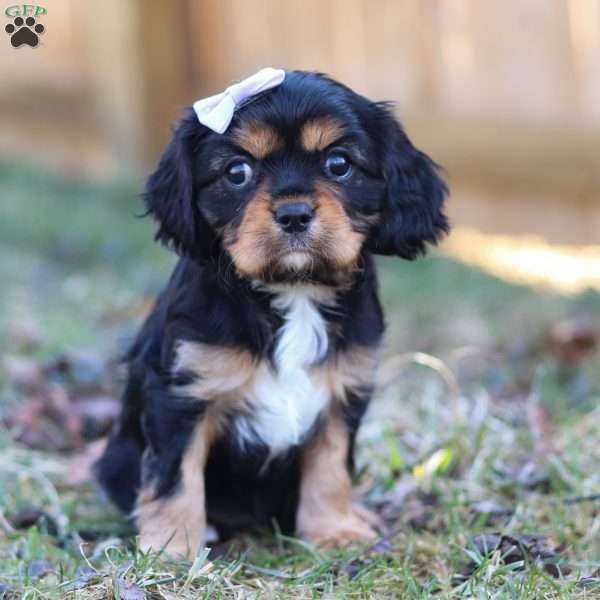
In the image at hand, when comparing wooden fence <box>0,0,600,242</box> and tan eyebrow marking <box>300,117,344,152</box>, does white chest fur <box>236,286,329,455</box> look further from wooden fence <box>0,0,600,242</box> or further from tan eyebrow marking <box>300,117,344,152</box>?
wooden fence <box>0,0,600,242</box>

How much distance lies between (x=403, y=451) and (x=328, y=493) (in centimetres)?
91

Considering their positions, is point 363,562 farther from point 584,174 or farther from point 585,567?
point 584,174

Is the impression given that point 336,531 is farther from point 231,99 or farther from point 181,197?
point 231,99

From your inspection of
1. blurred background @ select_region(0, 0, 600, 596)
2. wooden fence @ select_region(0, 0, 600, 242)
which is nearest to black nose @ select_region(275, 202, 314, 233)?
blurred background @ select_region(0, 0, 600, 596)

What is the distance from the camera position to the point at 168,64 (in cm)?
1156

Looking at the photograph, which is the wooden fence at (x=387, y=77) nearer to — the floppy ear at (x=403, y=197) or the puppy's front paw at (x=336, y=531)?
the floppy ear at (x=403, y=197)

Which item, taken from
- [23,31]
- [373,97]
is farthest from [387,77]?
[23,31]

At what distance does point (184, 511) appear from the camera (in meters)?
3.70

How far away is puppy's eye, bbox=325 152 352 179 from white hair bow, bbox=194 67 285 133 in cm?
28

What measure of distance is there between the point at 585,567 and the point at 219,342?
129cm

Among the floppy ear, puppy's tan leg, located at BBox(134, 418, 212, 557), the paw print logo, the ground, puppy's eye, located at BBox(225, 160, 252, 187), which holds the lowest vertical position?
the ground

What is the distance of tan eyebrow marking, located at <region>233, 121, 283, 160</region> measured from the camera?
3.46m

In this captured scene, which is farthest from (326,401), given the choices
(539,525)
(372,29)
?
(372,29)

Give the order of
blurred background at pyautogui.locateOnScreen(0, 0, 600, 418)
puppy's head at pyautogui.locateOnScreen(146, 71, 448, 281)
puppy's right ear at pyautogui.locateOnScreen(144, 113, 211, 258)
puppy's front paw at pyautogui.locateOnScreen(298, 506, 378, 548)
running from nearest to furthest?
1. puppy's head at pyautogui.locateOnScreen(146, 71, 448, 281)
2. puppy's right ear at pyautogui.locateOnScreen(144, 113, 211, 258)
3. puppy's front paw at pyautogui.locateOnScreen(298, 506, 378, 548)
4. blurred background at pyautogui.locateOnScreen(0, 0, 600, 418)
